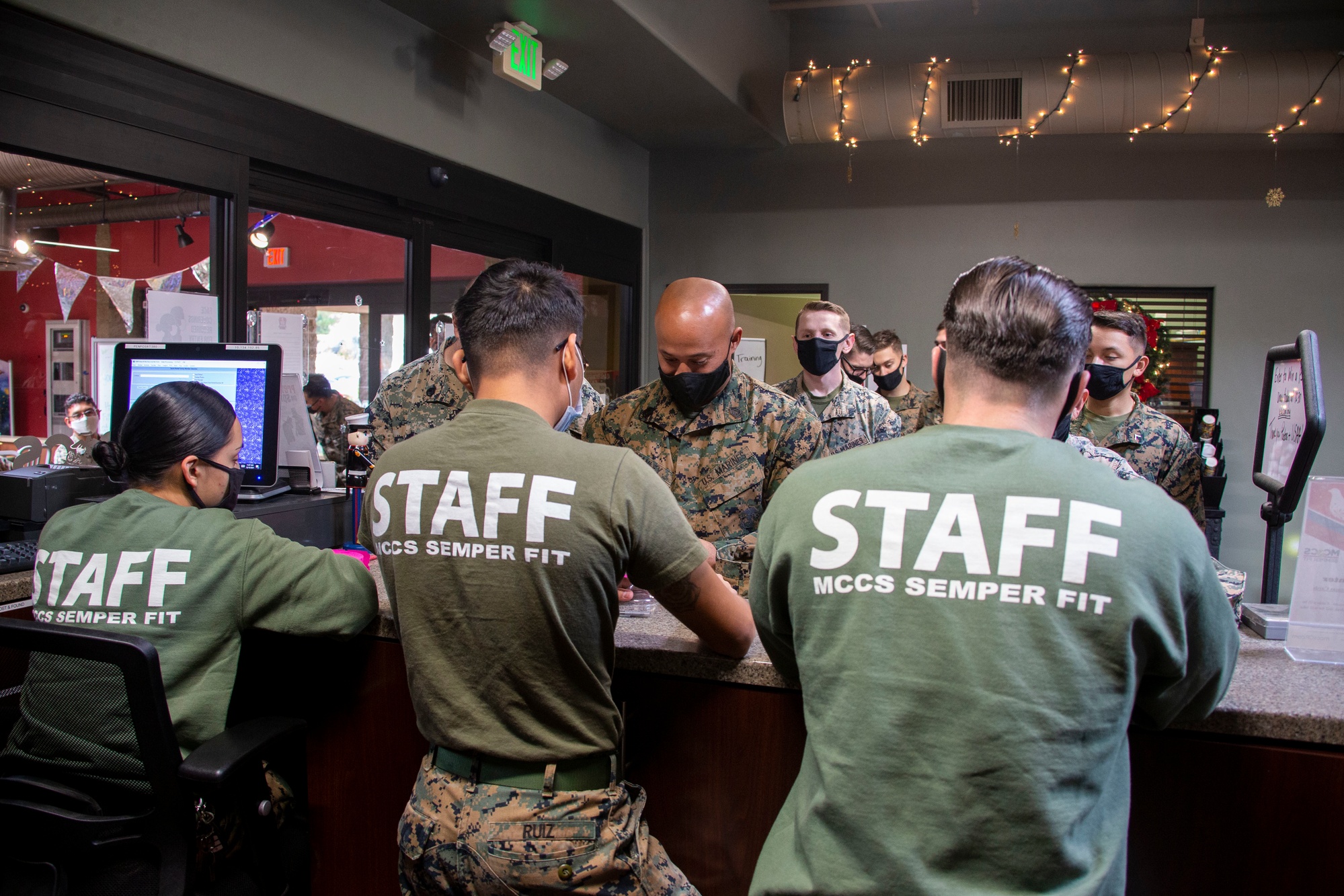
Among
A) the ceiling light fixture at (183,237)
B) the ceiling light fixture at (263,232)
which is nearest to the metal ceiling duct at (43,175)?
the ceiling light fixture at (183,237)

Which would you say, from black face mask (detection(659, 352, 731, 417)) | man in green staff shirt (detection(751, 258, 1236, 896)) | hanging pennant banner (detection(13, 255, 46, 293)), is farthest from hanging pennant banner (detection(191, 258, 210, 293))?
man in green staff shirt (detection(751, 258, 1236, 896))

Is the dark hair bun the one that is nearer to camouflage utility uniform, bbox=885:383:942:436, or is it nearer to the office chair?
the office chair

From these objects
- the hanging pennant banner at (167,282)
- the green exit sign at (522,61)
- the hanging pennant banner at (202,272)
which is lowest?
the hanging pennant banner at (167,282)

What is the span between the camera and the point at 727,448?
226cm

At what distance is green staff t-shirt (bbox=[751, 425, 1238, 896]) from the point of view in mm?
917

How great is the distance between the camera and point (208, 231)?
11.1 ft

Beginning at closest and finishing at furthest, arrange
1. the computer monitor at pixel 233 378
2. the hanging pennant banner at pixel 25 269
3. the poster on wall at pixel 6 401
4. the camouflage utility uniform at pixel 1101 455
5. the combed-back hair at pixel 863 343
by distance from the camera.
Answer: the camouflage utility uniform at pixel 1101 455
the computer monitor at pixel 233 378
the hanging pennant banner at pixel 25 269
the poster on wall at pixel 6 401
the combed-back hair at pixel 863 343

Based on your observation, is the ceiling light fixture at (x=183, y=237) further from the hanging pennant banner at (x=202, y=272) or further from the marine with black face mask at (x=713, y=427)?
the marine with black face mask at (x=713, y=427)

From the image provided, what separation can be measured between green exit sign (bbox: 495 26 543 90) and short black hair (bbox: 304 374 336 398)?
187 cm

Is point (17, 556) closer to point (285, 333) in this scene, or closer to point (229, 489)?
point (229, 489)

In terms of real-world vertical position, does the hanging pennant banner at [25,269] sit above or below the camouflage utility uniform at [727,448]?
above

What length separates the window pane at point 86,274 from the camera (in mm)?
3211

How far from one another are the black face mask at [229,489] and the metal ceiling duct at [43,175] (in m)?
1.88

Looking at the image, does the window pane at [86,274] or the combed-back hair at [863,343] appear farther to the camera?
the combed-back hair at [863,343]
